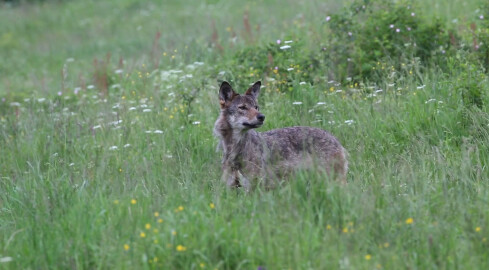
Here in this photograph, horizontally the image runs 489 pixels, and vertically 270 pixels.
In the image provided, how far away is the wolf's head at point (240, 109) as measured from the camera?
8.02 meters

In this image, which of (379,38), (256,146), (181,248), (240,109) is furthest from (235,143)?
(379,38)

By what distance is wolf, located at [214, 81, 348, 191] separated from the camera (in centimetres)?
797

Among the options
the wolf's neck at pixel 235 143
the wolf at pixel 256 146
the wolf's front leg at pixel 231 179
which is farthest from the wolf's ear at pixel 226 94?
the wolf's front leg at pixel 231 179

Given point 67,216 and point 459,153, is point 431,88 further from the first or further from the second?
point 67,216

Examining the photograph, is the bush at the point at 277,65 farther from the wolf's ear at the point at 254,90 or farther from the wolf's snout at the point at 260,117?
the wolf's snout at the point at 260,117

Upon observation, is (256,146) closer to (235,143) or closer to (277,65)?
(235,143)

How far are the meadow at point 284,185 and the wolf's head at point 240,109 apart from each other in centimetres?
58

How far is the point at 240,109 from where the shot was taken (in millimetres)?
8211

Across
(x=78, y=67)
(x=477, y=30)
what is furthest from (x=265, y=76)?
(x=78, y=67)

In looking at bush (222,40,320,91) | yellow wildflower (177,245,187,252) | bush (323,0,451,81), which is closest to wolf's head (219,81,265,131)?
bush (222,40,320,91)

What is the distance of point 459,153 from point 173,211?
343cm

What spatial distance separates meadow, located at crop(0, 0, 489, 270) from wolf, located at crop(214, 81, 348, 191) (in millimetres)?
211

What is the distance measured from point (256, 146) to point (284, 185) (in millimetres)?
727

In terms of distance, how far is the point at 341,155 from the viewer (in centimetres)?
840
